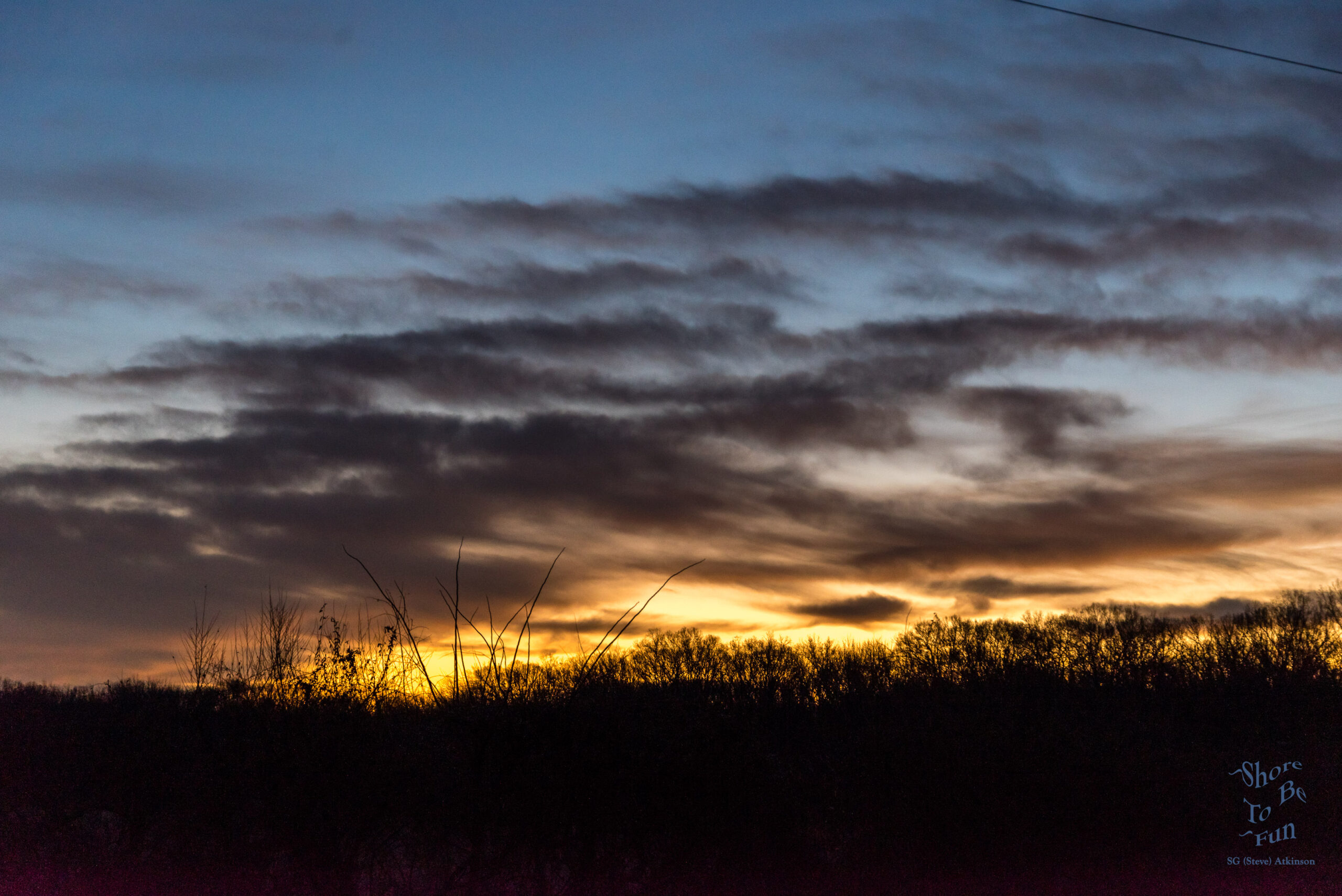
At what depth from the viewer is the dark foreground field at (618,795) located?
14461 millimetres

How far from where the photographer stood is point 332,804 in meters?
14.5

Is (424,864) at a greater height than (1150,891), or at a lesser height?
greater

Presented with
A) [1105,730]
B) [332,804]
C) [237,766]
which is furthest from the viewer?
[1105,730]

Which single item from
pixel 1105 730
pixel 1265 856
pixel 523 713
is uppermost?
pixel 523 713

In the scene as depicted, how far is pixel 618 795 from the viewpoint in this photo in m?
17.5

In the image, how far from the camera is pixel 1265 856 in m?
23.5

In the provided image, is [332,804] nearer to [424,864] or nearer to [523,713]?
[424,864]

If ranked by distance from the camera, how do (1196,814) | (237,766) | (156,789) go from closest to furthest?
(237,766), (156,789), (1196,814)

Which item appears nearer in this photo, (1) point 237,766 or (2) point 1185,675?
(1) point 237,766

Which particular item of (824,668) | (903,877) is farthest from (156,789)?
(824,668)

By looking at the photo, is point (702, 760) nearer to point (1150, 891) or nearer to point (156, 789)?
point (1150, 891)

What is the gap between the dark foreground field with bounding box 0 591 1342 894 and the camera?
14.5 metres

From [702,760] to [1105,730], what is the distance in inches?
768

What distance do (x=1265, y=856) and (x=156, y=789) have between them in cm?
2570
